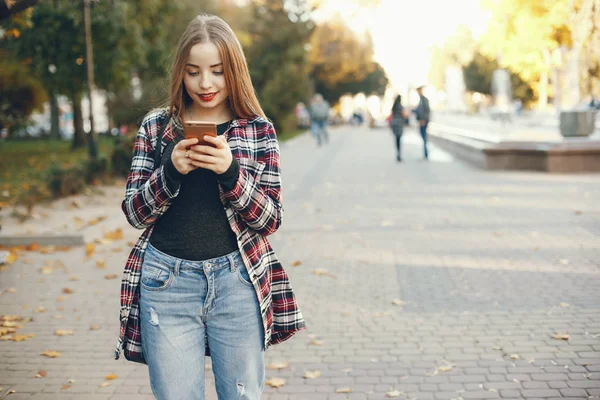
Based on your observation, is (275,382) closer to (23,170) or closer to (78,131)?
(23,170)

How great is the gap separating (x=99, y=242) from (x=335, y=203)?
162 inches

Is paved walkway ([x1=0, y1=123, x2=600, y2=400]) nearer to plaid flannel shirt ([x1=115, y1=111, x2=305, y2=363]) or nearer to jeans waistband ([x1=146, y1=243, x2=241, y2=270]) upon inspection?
plaid flannel shirt ([x1=115, y1=111, x2=305, y2=363])

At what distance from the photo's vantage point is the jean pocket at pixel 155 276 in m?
2.50

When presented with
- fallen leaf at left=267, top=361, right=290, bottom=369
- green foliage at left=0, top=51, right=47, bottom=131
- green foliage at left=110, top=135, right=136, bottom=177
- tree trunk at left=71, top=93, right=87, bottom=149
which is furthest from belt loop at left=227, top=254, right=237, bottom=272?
tree trunk at left=71, top=93, right=87, bottom=149

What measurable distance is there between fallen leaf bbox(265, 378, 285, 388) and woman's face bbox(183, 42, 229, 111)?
7.71 feet

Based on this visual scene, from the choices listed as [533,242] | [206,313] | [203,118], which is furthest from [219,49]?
[533,242]

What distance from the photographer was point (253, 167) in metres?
2.60

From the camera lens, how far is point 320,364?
15.8 ft

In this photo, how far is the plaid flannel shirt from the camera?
247 centimetres

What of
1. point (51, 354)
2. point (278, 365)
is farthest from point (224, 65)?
point (51, 354)

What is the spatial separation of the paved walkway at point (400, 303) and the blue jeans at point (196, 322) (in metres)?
1.78

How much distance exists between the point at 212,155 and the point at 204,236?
323mm

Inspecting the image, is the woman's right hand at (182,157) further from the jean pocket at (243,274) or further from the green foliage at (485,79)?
the green foliage at (485,79)

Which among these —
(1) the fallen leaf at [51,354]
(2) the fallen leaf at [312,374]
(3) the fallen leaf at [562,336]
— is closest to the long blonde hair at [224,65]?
(2) the fallen leaf at [312,374]
